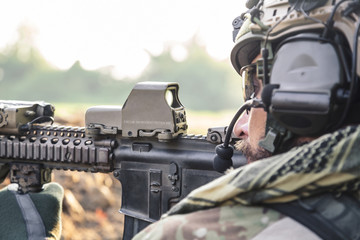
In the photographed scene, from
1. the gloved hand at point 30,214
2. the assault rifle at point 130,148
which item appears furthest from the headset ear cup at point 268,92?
the gloved hand at point 30,214

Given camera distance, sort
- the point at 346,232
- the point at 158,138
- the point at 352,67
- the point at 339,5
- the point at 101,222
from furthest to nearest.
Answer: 1. the point at 101,222
2. the point at 158,138
3. the point at 339,5
4. the point at 352,67
5. the point at 346,232

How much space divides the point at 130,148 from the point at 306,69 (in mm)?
1536

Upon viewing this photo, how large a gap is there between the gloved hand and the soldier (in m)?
1.63

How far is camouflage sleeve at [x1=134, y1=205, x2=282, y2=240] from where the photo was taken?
1.22 m

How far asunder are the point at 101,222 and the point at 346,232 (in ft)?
13.1

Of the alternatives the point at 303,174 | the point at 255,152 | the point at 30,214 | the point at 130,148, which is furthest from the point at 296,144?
the point at 30,214

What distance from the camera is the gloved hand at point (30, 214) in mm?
2768

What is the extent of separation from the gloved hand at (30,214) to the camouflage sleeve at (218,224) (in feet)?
5.43

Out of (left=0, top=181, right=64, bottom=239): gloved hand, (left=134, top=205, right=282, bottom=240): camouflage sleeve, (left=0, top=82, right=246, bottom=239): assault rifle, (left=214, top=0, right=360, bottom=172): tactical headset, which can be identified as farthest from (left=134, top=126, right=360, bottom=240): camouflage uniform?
(left=0, top=181, right=64, bottom=239): gloved hand

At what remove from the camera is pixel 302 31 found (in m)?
1.44

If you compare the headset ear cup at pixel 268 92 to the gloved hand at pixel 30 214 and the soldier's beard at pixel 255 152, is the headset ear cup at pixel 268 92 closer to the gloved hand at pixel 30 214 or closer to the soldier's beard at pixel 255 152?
the soldier's beard at pixel 255 152

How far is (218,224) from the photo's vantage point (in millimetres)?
1257

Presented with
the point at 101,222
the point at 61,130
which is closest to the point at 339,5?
the point at 61,130

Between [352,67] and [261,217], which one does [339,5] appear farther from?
[261,217]
